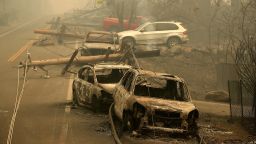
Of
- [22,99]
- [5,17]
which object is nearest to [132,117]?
[22,99]

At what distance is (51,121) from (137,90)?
274 cm

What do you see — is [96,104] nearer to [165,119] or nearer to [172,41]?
[165,119]

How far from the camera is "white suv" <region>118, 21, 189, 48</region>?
107 ft

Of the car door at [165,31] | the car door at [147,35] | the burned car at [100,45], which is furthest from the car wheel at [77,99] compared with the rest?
the car door at [165,31]

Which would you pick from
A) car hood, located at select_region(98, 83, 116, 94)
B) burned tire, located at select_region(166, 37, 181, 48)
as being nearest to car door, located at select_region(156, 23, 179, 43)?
burned tire, located at select_region(166, 37, 181, 48)

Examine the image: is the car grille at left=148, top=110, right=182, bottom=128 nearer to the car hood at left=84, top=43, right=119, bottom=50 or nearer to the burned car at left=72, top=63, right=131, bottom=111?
the burned car at left=72, top=63, right=131, bottom=111

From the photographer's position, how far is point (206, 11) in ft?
138

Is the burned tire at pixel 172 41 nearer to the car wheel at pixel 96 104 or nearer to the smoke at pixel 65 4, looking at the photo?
the car wheel at pixel 96 104

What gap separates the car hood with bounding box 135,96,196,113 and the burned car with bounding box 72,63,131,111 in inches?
102

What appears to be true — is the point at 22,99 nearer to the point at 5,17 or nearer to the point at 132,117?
the point at 132,117

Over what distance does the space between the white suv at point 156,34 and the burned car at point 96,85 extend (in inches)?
554

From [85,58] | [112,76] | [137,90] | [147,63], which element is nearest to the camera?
[137,90]

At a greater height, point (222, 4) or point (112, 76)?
point (222, 4)

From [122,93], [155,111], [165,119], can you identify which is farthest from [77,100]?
[165,119]
